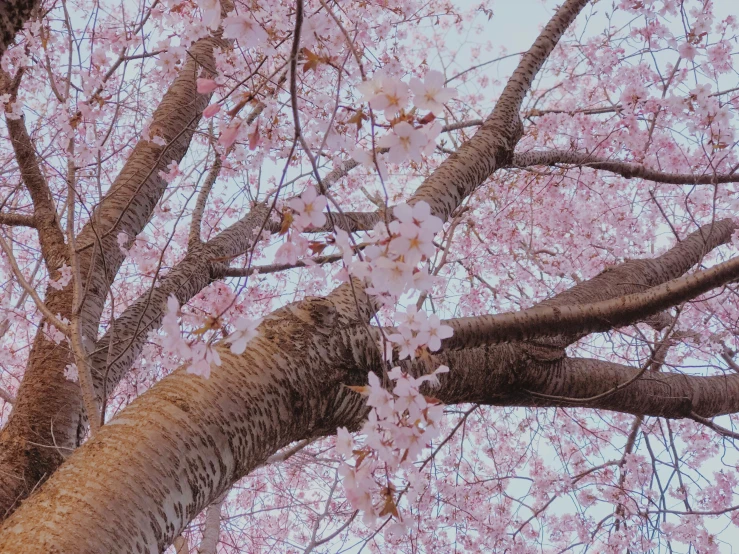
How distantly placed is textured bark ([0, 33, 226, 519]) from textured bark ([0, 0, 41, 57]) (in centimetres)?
33

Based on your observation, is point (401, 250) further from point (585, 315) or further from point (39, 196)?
point (39, 196)

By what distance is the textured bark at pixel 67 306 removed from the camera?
5.85 ft

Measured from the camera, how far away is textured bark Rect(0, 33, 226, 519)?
1.78 meters

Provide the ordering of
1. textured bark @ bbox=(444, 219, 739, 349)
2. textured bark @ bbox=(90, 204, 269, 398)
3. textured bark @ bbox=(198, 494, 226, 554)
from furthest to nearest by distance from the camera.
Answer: textured bark @ bbox=(198, 494, 226, 554)
textured bark @ bbox=(90, 204, 269, 398)
textured bark @ bbox=(444, 219, 739, 349)

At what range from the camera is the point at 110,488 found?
1.08m

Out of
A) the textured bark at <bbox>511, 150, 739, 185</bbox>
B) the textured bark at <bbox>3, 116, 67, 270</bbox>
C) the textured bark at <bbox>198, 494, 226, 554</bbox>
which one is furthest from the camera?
the textured bark at <bbox>198, 494, 226, 554</bbox>

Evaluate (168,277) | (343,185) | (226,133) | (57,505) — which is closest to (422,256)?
(226,133)

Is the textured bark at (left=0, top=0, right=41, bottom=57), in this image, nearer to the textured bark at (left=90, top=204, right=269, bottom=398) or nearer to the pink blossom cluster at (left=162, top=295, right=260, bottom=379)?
the pink blossom cluster at (left=162, top=295, right=260, bottom=379)

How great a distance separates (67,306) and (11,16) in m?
1.84

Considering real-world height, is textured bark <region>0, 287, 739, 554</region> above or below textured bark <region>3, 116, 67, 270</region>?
below

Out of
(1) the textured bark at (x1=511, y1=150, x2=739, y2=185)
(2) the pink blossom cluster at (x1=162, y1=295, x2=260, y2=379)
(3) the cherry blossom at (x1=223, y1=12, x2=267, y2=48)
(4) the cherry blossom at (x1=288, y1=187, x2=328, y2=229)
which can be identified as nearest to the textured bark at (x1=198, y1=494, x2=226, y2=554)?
(2) the pink blossom cluster at (x1=162, y1=295, x2=260, y2=379)

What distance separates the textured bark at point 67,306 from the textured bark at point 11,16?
0.33m

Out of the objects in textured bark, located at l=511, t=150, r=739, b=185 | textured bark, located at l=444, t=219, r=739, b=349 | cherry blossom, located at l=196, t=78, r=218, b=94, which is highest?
textured bark, located at l=511, t=150, r=739, b=185

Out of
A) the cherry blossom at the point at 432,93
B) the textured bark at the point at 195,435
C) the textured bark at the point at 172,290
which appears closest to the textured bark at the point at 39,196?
the textured bark at the point at 172,290
